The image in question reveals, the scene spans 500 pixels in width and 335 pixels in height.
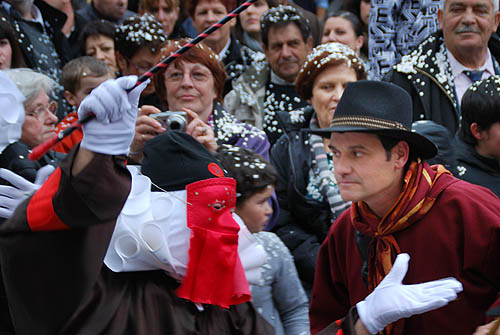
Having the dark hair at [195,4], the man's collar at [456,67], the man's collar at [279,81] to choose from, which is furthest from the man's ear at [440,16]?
the dark hair at [195,4]

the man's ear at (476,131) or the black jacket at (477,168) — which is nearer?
the black jacket at (477,168)

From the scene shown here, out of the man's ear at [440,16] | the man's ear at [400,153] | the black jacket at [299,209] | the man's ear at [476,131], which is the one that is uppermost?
the man's ear at [440,16]

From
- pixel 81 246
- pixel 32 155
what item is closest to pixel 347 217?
pixel 81 246

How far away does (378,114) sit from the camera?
2879mm

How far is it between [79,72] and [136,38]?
67cm

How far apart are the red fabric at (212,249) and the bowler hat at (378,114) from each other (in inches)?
22.4

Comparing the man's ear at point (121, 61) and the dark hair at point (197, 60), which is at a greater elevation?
the dark hair at point (197, 60)

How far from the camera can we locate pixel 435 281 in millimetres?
2662

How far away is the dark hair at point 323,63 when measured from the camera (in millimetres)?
4398

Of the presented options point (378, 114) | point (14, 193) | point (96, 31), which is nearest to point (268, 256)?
point (378, 114)

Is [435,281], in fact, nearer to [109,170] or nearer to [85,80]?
[109,170]

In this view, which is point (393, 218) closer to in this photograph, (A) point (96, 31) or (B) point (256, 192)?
(B) point (256, 192)

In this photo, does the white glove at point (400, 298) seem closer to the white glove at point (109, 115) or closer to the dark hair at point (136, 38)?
the white glove at point (109, 115)

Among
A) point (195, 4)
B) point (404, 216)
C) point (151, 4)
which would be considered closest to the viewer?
point (404, 216)
